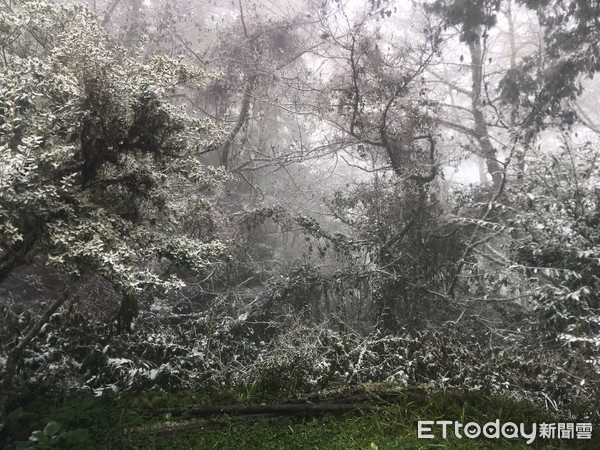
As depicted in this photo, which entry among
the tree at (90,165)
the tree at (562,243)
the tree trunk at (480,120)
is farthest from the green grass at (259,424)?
the tree trunk at (480,120)

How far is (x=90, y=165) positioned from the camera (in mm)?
4242

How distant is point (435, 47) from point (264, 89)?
15.1ft

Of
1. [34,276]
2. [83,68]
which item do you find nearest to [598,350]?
[83,68]

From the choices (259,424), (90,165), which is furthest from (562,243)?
(90,165)

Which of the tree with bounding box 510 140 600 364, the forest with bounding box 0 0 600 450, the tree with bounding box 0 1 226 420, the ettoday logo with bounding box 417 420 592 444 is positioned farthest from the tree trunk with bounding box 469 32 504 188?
the tree with bounding box 0 1 226 420

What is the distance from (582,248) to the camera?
596 cm

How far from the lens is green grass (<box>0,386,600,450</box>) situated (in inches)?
148

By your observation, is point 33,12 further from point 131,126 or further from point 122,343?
point 122,343

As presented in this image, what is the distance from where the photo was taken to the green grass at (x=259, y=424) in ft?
12.3

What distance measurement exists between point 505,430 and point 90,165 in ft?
15.6

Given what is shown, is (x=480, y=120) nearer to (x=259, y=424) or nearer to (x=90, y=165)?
(x=259, y=424)

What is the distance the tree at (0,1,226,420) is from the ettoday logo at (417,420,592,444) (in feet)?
9.05

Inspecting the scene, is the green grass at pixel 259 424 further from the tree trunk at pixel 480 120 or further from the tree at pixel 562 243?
the tree trunk at pixel 480 120

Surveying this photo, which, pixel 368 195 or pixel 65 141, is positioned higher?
pixel 368 195
